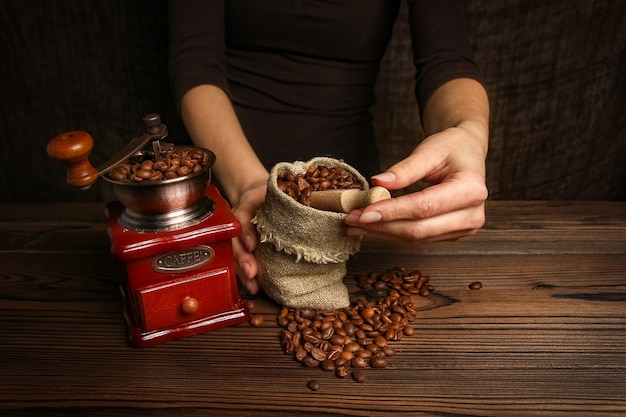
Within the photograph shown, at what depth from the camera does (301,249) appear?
3.79ft

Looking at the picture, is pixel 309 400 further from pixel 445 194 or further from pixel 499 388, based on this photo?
pixel 445 194

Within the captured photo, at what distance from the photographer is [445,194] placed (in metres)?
1.11

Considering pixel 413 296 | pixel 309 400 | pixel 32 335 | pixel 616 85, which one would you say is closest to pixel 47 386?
pixel 32 335

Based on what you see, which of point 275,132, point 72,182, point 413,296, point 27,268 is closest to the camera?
point 72,182

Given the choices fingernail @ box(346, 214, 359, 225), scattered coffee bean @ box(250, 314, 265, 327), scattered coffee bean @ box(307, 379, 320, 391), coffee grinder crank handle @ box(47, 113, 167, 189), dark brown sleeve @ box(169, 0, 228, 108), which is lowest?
scattered coffee bean @ box(307, 379, 320, 391)

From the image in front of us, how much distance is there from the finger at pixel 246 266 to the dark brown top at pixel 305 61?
1.92 feet

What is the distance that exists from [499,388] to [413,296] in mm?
324

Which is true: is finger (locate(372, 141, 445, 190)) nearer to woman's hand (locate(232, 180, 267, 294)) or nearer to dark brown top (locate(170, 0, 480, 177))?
woman's hand (locate(232, 180, 267, 294))

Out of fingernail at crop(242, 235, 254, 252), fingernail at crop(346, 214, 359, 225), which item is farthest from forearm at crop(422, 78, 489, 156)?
fingernail at crop(242, 235, 254, 252)

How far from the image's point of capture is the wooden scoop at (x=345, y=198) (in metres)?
1.07

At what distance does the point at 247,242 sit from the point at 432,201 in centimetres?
42

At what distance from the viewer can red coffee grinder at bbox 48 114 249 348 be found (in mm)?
1045

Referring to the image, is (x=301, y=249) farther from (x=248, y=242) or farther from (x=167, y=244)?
(x=167, y=244)

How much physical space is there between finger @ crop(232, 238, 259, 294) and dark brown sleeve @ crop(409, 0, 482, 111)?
739mm
